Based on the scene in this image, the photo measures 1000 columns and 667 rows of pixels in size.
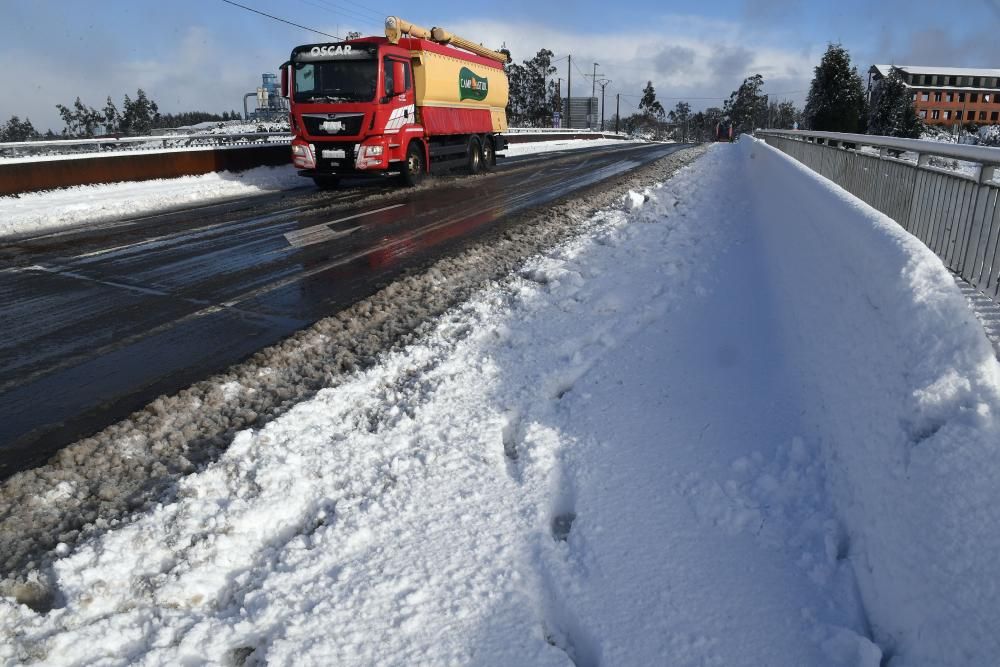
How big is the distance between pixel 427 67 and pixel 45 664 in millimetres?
16752

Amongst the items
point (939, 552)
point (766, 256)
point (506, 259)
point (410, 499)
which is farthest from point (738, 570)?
point (506, 259)

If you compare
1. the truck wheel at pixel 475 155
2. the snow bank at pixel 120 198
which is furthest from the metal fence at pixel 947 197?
the truck wheel at pixel 475 155

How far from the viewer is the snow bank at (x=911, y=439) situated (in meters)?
1.99

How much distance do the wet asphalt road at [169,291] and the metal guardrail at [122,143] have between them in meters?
5.42

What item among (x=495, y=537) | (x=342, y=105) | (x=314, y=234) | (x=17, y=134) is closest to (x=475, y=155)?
(x=342, y=105)

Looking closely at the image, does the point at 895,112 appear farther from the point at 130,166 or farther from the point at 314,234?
the point at 314,234

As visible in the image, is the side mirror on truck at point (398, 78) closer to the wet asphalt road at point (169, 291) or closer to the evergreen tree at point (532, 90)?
the wet asphalt road at point (169, 291)

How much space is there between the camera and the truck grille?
48.0 feet

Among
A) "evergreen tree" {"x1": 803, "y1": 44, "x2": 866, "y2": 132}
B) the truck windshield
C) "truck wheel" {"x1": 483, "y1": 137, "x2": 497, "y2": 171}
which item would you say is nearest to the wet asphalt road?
the truck windshield

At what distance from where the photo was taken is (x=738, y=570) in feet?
8.59

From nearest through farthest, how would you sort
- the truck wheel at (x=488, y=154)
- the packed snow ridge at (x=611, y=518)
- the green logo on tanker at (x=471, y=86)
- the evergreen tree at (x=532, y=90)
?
the packed snow ridge at (x=611, y=518), the green logo on tanker at (x=471, y=86), the truck wheel at (x=488, y=154), the evergreen tree at (x=532, y=90)

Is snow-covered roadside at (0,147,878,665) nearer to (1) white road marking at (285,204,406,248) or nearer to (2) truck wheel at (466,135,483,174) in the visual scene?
(1) white road marking at (285,204,406,248)

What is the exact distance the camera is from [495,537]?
112 inches

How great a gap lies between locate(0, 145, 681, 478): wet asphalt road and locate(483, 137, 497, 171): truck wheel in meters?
9.79
